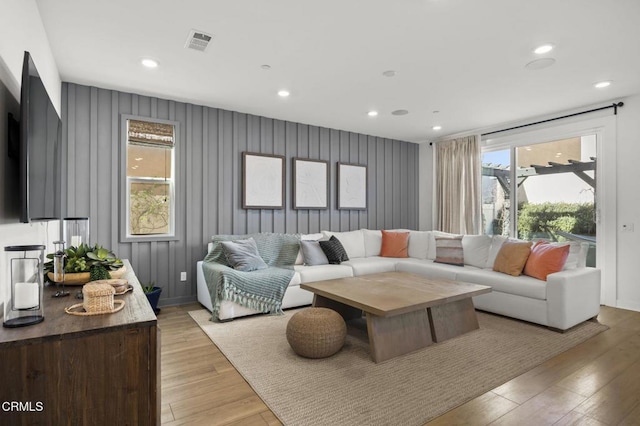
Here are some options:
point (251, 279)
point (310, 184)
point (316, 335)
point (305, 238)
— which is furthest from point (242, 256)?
point (310, 184)

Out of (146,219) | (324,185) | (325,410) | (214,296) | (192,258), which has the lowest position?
(325,410)

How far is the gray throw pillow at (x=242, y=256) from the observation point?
376 centimetres

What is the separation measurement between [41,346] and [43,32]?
2.47 metres

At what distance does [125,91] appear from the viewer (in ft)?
12.4

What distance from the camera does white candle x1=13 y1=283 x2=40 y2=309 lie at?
3.99 ft

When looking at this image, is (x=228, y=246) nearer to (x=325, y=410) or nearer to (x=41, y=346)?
(x=325, y=410)

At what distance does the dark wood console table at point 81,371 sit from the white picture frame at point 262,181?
3.31m

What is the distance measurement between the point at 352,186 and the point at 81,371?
4779 mm

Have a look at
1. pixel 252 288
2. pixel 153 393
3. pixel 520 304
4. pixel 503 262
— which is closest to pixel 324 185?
pixel 252 288

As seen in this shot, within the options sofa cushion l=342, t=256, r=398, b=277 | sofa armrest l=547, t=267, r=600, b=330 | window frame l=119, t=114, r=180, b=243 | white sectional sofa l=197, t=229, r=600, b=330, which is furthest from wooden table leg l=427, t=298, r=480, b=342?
window frame l=119, t=114, r=180, b=243

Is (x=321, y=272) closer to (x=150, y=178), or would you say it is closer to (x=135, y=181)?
(x=150, y=178)

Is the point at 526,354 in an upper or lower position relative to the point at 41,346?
lower

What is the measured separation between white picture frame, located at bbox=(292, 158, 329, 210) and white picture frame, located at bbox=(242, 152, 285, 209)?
0.24 metres

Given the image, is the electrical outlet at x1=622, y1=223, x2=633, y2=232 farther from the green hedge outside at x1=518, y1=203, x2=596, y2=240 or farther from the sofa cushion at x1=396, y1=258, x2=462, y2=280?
the sofa cushion at x1=396, y1=258, x2=462, y2=280
